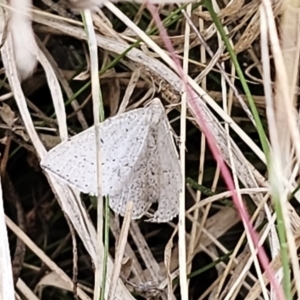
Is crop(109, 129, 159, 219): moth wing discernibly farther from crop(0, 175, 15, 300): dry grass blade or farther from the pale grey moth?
crop(0, 175, 15, 300): dry grass blade

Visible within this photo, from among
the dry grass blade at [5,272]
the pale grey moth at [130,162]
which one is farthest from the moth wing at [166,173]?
the dry grass blade at [5,272]

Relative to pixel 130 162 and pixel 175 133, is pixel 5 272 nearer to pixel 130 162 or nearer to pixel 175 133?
pixel 130 162

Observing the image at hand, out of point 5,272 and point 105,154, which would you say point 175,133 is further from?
point 5,272

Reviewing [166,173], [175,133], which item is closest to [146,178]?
[166,173]

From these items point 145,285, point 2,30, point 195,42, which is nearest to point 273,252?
point 145,285

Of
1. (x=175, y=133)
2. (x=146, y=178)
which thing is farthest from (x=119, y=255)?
(x=175, y=133)

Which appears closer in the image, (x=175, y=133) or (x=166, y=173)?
(x=166, y=173)

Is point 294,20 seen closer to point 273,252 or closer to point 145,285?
point 273,252

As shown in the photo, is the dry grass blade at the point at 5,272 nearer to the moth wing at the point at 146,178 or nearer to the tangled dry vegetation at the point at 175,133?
the tangled dry vegetation at the point at 175,133
